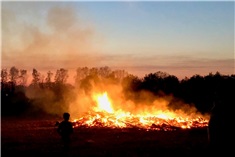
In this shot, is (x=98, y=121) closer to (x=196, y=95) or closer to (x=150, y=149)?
(x=150, y=149)

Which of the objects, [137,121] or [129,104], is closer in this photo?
[137,121]

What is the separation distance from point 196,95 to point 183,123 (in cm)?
1582

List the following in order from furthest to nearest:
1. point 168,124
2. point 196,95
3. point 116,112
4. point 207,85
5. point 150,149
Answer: point 207,85 → point 196,95 → point 116,112 → point 168,124 → point 150,149

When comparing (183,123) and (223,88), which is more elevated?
(223,88)

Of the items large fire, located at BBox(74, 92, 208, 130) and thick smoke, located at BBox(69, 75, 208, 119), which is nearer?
large fire, located at BBox(74, 92, 208, 130)

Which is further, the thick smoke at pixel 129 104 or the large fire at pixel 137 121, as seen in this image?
the thick smoke at pixel 129 104

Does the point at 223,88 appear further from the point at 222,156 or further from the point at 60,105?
the point at 60,105

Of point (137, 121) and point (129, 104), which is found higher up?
point (129, 104)

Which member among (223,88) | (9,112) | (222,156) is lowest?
(9,112)

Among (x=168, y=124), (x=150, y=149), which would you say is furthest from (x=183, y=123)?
(x=150, y=149)

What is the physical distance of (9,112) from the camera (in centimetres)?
4319

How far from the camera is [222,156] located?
3.80 meters

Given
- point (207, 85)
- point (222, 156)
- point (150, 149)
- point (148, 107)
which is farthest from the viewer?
point (207, 85)

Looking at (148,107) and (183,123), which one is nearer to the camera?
(183,123)
